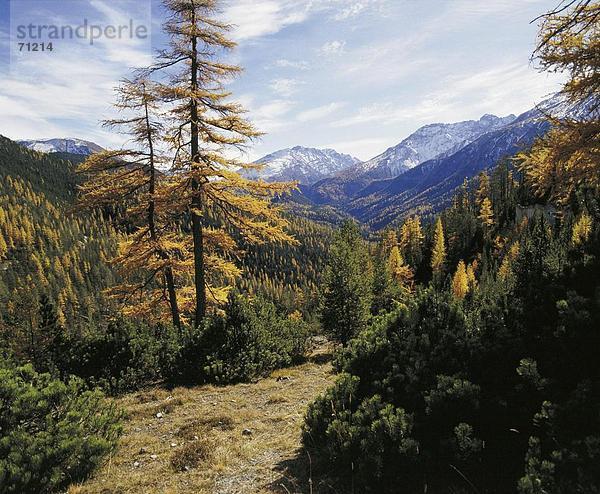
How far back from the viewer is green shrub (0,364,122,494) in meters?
5.32

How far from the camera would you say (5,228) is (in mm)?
153375

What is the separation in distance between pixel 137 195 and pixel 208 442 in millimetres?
11701

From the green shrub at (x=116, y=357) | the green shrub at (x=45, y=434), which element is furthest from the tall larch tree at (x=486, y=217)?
the green shrub at (x=45, y=434)

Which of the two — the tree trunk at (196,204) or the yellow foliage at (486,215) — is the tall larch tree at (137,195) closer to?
the tree trunk at (196,204)

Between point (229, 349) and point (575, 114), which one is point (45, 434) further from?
point (575, 114)

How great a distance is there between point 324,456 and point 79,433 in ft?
14.1

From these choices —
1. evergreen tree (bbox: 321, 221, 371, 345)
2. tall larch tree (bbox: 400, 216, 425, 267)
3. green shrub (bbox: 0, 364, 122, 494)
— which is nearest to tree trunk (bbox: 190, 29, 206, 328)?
green shrub (bbox: 0, 364, 122, 494)

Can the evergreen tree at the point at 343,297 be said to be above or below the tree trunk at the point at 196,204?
below

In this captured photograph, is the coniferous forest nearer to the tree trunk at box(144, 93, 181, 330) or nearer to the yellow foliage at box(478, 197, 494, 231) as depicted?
the tree trunk at box(144, 93, 181, 330)

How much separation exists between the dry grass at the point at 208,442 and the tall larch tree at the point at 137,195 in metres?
5.86

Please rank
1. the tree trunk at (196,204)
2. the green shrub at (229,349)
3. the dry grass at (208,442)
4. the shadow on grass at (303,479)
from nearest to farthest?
the shadow on grass at (303,479) < the dry grass at (208,442) < the green shrub at (229,349) < the tree trunk at (196,204)

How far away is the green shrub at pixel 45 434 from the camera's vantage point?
5320 millimetres

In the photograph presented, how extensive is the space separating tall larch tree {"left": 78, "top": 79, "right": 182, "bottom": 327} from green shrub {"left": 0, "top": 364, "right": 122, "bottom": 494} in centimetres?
847

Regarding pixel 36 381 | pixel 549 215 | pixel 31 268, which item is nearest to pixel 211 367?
pixel 36 381
